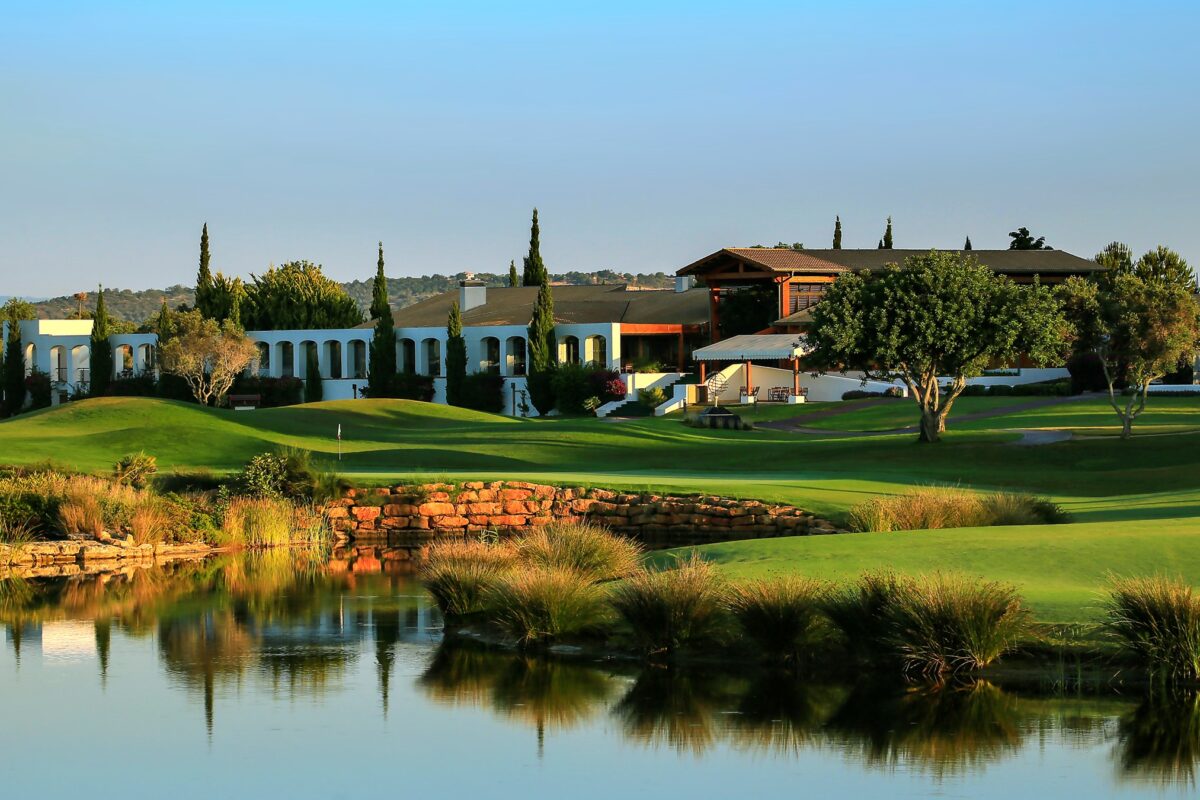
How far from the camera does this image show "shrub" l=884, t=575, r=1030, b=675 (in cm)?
1544

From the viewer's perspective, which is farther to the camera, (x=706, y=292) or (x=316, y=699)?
(x=706, y=292)

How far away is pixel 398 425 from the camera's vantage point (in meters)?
55.0

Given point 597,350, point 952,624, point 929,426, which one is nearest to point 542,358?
point 597,350

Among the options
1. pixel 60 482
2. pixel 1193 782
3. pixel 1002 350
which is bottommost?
pixel 1193 782

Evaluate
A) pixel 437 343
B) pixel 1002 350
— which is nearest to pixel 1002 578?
pixel 1002 350

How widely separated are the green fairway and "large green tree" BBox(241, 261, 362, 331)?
34.3 meters

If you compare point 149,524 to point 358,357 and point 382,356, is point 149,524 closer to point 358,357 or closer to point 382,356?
point 382,356

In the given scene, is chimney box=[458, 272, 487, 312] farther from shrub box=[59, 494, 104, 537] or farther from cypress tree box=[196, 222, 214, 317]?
shrub box=[59, 494, 104, 537]

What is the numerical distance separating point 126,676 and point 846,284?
2856cm

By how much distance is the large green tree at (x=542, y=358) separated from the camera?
7206cm

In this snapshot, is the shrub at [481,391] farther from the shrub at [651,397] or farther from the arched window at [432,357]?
the shrub at [651,397]

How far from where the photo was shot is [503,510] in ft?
101

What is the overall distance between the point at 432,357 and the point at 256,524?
50.4 m

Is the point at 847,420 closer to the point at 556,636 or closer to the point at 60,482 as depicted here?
the point at 60,482
